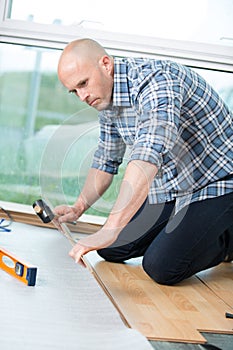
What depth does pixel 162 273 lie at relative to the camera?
7.86ft

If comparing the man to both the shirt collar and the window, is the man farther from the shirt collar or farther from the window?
the window

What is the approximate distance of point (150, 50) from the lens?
3359 millimetres

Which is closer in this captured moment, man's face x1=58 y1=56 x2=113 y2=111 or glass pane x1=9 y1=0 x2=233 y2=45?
man's face x1=58 y1=56 x2=113 y2=111

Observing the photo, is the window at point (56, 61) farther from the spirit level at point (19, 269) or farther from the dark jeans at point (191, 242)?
the spirit level at point (19, 269)

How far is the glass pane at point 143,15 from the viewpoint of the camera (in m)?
3.36

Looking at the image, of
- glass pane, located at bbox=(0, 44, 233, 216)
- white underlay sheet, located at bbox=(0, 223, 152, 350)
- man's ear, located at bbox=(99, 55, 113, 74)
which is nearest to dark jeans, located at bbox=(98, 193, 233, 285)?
white underlay sheet, located at bbox=(0, 223, 152, 350)

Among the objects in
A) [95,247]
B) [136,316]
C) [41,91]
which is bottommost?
[136,316]

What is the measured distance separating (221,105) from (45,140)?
Result: 1.33 m

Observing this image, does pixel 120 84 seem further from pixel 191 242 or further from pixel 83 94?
pixel 191 242

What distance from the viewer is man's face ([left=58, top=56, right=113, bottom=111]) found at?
2.19 metres

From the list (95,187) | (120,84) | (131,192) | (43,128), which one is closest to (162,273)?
(95,187)

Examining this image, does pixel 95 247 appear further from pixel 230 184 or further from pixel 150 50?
pixel 150 50

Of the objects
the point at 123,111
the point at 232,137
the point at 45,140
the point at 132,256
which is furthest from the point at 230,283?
the point at 45,140

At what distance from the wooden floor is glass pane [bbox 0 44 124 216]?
744 mm
